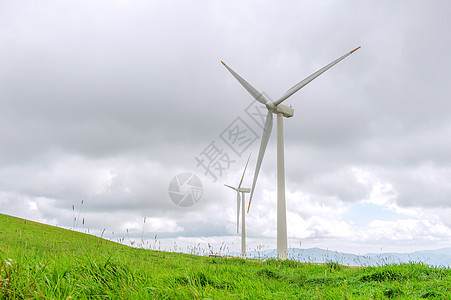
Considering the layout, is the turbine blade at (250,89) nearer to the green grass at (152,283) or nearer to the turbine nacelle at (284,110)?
the turbine nacelle at (284,110)

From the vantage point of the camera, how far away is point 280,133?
2477 centimetres

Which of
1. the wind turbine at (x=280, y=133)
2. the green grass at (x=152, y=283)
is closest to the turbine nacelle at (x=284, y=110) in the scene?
the wind turbine at (x=280, y=133)

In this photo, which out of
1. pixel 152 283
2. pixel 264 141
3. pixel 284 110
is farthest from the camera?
pixel 284 110

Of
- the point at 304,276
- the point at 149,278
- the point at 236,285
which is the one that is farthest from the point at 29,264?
the point at 304,276

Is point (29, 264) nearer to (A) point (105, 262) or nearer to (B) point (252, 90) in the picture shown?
(A) point (105, 262)

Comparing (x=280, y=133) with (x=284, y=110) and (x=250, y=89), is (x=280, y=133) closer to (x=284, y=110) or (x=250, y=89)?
(x=284, y=110)

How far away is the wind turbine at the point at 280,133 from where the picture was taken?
21906 millimetres

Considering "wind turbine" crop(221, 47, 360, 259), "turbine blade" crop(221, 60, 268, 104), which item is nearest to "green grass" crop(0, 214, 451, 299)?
"wind turbine" crop(221, 47, 360, 259)

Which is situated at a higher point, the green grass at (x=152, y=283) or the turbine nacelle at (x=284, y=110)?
the turbine nacelle at (x=284, y=110)

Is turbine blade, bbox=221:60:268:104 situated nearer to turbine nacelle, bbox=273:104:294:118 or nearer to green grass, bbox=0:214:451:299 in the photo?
turbine nacelle, bbox=273:104:294:118

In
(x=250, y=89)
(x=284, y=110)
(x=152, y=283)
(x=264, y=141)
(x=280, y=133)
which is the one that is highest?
(x=250, y=89)

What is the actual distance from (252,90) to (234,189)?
20.0 m

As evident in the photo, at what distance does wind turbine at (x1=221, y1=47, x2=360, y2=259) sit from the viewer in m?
21.9

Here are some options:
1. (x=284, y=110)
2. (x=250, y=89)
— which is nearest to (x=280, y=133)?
(x=284, y=110)
